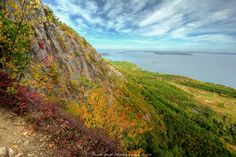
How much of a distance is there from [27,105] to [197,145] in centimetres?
5985

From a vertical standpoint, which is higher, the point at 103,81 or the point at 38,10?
the point at 38,10

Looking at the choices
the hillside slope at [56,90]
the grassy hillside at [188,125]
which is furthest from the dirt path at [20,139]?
the grassy hillside at [188,125]

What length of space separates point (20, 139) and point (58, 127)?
1.53m

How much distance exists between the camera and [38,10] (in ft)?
57.5

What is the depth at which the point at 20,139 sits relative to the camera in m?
6.00

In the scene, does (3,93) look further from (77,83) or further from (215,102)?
(215,102)

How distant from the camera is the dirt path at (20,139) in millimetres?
5453

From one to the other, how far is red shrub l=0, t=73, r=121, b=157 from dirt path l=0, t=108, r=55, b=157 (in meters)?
0.36

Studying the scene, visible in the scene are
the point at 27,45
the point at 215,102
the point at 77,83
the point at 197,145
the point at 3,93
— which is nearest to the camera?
the point at 3,93

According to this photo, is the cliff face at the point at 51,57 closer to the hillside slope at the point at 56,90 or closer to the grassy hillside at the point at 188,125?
the hillside slope at the point at 56,90

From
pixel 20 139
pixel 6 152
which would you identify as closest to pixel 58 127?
pixel 20 139

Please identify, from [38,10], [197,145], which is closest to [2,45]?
[38,10]

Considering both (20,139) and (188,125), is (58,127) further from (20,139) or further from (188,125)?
(188,125)

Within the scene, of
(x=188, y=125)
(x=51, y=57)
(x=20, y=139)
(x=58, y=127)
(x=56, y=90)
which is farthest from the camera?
(x=188, y=125)
